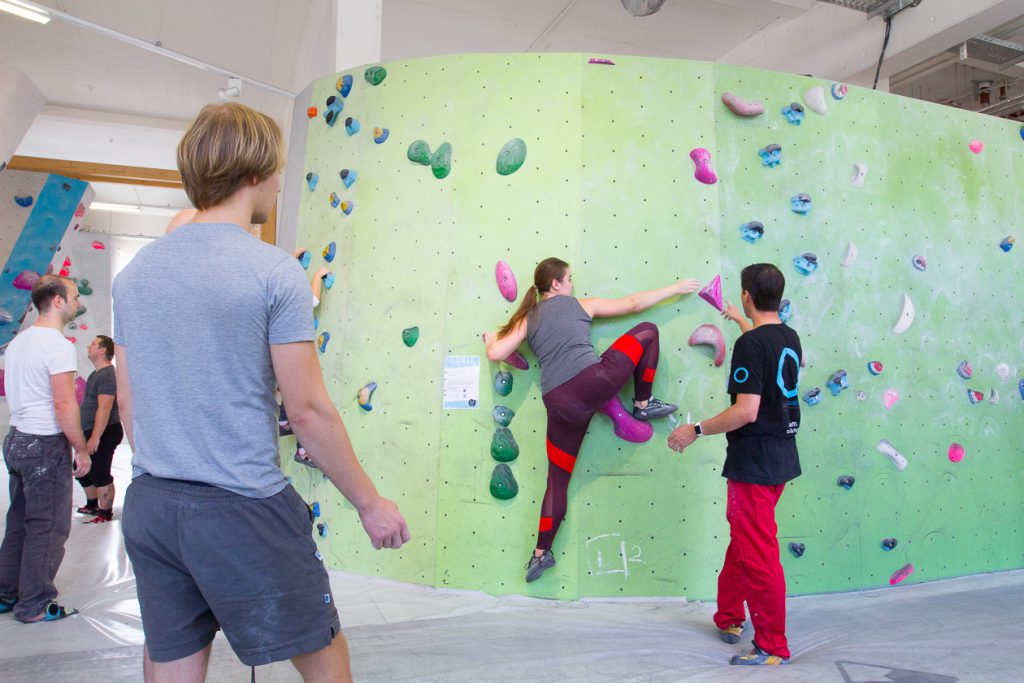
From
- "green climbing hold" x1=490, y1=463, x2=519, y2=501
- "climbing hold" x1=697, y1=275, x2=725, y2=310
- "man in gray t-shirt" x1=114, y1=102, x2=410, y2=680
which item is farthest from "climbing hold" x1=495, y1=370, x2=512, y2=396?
"man in gray t-shirt" x1=114, y1=102, x2=410, y2=680

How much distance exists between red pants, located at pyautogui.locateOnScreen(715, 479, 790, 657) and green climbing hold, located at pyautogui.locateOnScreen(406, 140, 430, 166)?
6.49 ft

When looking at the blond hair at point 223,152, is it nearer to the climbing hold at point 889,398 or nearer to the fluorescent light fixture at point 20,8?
the climbing hold at point 889,398

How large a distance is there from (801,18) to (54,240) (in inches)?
315

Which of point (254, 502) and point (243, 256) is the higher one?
point (243, 256)

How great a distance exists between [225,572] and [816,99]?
331 cm

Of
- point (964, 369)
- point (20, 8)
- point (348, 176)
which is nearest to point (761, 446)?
point (964, 369)

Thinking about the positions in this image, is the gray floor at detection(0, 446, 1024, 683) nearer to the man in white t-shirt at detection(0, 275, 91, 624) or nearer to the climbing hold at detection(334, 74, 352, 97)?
the man in white t-shirt at detection(0, 275, 91, 624)

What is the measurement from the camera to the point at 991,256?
3.83m

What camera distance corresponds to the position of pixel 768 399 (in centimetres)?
246

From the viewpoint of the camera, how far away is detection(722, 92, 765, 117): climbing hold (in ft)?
10.9

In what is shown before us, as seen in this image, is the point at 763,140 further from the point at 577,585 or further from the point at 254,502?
the point at 254,502

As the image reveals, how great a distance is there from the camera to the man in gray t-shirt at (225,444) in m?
1.16

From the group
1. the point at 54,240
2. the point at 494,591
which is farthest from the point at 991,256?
the point at 54,240

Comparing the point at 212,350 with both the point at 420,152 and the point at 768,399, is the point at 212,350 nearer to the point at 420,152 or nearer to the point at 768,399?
the point at 768,399
